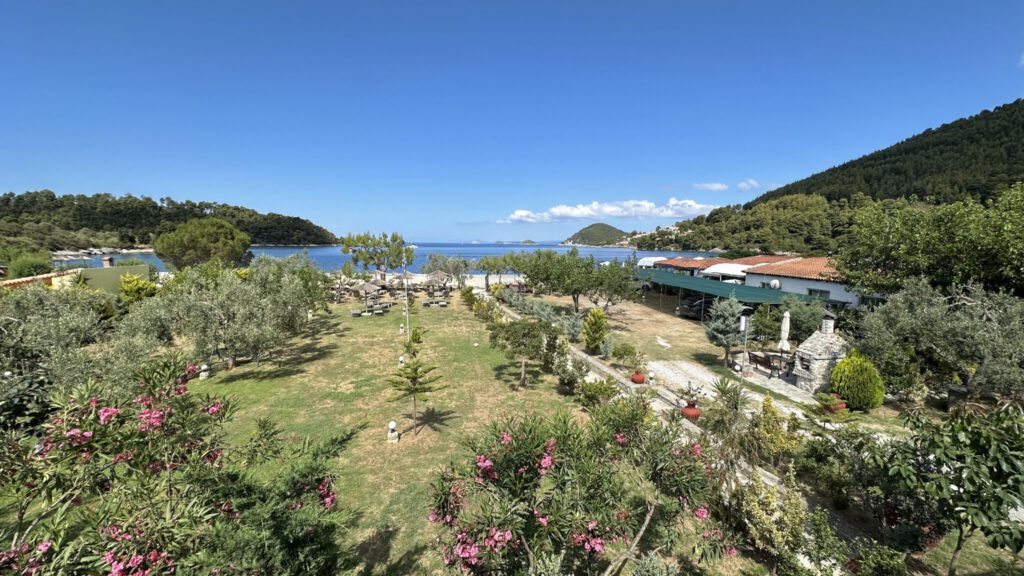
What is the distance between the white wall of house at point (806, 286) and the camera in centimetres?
1953

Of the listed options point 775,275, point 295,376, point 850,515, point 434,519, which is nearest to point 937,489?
point 850,515

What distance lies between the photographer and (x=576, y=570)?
5586mm

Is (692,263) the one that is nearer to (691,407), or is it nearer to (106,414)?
(691,407)

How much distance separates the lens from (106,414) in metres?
3.61

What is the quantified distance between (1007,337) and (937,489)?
36.2 ft

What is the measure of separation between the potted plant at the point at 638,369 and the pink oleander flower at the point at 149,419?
13053 mm

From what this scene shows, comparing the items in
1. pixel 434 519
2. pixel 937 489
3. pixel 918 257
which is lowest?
pixel 434 519

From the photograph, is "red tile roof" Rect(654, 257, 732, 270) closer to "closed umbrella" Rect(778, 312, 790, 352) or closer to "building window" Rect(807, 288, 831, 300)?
"building window" Rect(807, 288, 831, 300)

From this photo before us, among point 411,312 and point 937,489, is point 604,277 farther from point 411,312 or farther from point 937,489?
point 937,489

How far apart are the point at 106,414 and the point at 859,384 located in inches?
666

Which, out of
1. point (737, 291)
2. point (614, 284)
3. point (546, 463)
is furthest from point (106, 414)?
point (737, 291)

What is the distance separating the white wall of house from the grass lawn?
18.4 meters

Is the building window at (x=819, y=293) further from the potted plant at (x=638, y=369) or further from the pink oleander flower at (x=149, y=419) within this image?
the pink oleander flower at (x=149, y=419)

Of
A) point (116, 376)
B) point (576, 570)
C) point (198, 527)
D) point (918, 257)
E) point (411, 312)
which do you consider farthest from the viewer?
point (411, 312)
